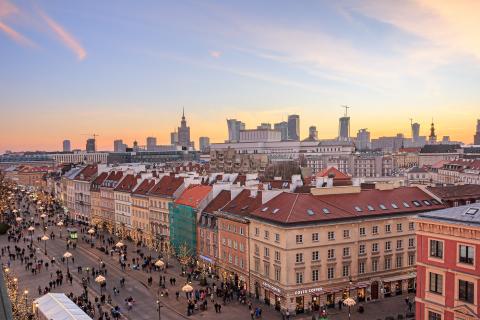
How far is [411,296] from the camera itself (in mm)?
59719

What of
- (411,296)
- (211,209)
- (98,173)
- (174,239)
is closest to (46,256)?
(174,239)

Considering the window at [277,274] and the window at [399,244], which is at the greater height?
the window at [399,244]

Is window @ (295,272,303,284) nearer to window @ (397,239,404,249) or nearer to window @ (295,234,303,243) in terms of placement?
window @ (295,234,303,243)

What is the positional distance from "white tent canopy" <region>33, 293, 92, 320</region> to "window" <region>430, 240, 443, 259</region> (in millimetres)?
25622

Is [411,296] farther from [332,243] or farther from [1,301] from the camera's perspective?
[1,301]

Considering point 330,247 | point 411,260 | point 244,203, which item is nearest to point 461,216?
point 330,247

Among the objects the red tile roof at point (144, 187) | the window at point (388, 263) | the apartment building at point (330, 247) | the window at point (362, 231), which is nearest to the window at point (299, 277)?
the apartment building at point (330, 247)

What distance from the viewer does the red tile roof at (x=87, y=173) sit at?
134038mm

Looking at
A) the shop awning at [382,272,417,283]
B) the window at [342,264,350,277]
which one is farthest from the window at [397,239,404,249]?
the window at [342,264,350,277]

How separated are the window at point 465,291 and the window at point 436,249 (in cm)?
238

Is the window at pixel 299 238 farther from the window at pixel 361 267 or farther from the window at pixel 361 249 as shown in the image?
the window at pixel 361 267

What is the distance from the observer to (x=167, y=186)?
9538cm

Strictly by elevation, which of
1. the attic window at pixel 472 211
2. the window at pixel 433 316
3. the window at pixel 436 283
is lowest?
the window at pixel 433 316

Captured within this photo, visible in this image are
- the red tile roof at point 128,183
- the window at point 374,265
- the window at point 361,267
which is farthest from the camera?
the red tile roof at point 128,183
